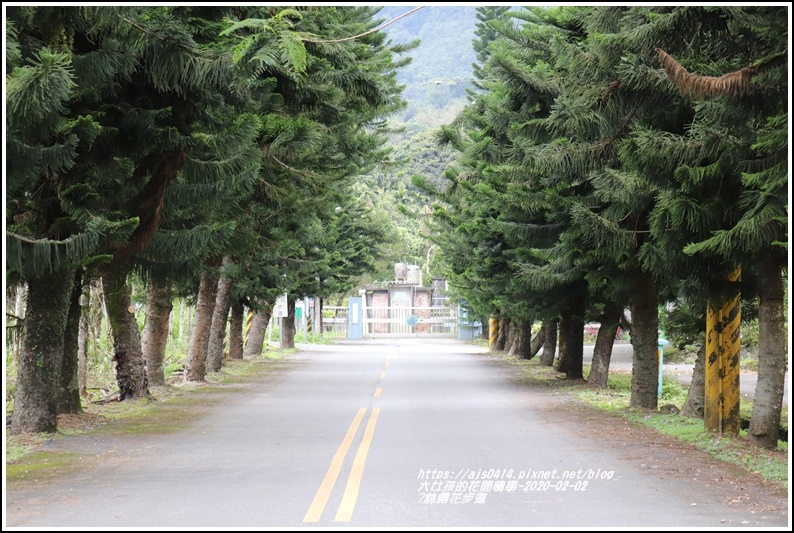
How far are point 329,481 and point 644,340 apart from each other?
9.73m

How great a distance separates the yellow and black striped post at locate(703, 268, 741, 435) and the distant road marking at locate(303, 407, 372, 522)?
4.85m

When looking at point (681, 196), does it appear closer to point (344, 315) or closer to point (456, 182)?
point (456, 182)

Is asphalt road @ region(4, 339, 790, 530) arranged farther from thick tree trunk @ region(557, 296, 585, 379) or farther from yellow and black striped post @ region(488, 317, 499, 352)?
yellow and black striped post @ region(488, 317, 499, 352)

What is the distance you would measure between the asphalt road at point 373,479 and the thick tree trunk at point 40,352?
0.76m

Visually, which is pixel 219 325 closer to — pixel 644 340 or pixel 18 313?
pixel 18 313

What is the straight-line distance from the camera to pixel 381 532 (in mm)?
7359

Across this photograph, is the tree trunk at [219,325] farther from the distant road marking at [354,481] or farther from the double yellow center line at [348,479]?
the distant road marking at [354,481]

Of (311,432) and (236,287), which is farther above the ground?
(236,287)

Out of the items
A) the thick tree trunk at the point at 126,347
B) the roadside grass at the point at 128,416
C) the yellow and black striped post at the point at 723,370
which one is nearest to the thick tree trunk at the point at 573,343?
the roadside grass at the point at 128,416

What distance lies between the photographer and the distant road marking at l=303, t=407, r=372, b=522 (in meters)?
8.12

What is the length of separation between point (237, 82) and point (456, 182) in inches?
662

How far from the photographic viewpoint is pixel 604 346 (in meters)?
23.6

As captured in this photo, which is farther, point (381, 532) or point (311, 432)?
point (311, 432)

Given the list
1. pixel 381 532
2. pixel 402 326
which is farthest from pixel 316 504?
pixel 402 326
